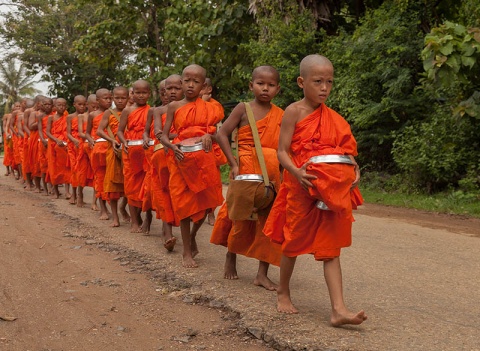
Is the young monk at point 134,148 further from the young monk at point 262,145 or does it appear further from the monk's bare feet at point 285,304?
the monk's bare feet at point 285,304

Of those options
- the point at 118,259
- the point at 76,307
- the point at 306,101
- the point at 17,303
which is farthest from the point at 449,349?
the point at 118,259

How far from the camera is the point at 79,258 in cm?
696

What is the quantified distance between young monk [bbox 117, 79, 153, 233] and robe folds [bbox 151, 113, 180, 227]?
3.40 ft

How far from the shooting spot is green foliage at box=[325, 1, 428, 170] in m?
12.7

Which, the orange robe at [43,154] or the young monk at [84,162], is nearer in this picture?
the young monk at [84,162]

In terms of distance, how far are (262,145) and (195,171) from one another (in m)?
1.17

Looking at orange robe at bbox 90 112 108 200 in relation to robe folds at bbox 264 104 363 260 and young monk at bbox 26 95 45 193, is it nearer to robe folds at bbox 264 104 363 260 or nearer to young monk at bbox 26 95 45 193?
young monk at bbox 26 95 45 193

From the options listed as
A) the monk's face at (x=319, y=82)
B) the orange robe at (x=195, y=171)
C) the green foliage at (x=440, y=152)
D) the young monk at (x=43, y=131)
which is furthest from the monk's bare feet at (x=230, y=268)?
the young monk at (x=43, y=131)

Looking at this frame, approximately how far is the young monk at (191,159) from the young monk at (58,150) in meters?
6.78

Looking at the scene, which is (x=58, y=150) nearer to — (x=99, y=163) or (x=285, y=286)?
(x=99, y=163)

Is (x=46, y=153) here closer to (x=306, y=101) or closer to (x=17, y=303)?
(x=17, y=303)

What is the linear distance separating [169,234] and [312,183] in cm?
346

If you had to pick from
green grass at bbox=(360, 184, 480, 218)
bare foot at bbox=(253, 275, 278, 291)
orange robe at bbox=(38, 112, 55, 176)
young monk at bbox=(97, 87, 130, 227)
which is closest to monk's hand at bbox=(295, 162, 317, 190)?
bare foot at bbox=(253, 275, 278, 291)

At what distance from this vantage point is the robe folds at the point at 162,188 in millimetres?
7207
